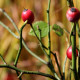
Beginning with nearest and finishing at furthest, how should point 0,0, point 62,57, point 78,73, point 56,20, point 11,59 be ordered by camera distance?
point 78,73, point 62,57, point 11,59, point 56,20, point 0,0

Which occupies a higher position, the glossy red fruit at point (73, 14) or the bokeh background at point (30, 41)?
the glossy red fruit at point (73, 14)

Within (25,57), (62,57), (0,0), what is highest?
(0,0)

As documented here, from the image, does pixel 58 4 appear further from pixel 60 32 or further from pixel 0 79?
pixel 60 32

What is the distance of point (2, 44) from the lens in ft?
8.42

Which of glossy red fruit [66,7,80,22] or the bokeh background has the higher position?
glossy red fruit [66,7,80,22]

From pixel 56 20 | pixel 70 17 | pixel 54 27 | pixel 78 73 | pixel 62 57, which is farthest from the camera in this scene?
pixel 56 20

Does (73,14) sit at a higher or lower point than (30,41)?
higher

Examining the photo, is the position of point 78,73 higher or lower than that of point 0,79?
higher

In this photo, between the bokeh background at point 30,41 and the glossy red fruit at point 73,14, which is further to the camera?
the bokeh background at point 30,41

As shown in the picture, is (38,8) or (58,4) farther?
(38,8)

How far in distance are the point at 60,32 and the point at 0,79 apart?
138cm

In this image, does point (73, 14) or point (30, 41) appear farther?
point (30, 41)

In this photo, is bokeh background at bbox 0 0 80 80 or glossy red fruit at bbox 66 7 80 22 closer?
glossy red fruit at bbox 66 7 80 22

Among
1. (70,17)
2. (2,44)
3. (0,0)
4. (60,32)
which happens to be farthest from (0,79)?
(70,17)
